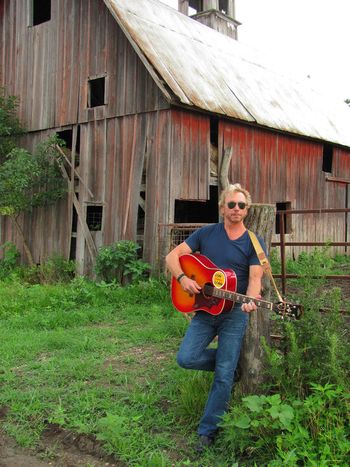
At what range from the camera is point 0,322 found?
26.3 feet

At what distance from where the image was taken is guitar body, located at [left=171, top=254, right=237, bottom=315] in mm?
3824

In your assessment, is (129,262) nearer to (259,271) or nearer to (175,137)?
(175,137)

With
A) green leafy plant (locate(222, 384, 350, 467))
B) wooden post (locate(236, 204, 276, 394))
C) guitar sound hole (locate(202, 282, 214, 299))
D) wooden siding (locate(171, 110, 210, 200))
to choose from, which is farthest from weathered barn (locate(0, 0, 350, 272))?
green leafy plant (locate(222, 384, 350, 467))

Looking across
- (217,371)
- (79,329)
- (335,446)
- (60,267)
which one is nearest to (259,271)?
(217,371)

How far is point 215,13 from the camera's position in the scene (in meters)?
19.5

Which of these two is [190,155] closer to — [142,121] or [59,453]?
[142,121]

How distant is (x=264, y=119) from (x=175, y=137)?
10.3 ft

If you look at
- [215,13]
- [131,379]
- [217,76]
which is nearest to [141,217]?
[217,76]

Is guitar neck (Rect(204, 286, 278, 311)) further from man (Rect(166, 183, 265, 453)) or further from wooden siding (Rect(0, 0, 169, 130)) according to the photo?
wooden siding (Rect(0, 0, 169, 130))

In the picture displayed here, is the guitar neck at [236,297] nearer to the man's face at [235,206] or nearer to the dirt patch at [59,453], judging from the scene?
the man's face at [235,206]

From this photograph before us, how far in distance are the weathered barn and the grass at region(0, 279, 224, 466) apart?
2.93 meters

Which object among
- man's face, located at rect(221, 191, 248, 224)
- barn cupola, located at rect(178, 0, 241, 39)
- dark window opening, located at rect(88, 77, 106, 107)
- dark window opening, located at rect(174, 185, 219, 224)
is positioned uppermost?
barn cupola, located at rect(178, 0, 241, 39)

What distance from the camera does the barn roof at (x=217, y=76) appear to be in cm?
1101

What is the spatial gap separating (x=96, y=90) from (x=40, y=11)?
3.23 metres
